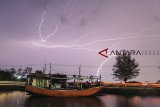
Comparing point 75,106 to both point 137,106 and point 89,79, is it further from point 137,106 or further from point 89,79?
point 89,79

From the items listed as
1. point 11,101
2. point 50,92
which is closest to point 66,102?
point 11,101

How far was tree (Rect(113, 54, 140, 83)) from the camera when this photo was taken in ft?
261

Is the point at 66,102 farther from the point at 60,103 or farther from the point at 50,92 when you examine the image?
the point at 50,92

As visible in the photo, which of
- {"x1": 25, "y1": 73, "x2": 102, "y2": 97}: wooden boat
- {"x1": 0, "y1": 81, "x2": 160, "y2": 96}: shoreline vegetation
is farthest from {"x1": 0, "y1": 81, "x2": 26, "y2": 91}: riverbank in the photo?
{"x1": 25, "y1": 73, "x2": 102, "y2": 97}: wooden boat

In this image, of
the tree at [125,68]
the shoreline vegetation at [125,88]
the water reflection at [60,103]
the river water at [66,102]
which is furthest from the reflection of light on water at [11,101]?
the tree at [125,68]

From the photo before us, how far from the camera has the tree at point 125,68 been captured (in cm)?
7950

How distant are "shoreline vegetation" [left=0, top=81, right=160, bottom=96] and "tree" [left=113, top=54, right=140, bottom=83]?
12.8 metres

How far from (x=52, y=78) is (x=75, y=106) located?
1808 centimetres

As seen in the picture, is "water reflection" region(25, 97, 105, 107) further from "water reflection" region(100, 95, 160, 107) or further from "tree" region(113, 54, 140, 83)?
"tree" region(113, 54, 140, 83)

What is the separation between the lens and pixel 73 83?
5666 centimetres

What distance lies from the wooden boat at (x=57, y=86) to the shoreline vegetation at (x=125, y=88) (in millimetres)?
5527

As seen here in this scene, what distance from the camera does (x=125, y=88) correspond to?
200 ft

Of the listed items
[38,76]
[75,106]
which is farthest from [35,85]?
[75,106]

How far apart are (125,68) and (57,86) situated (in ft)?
99.2
